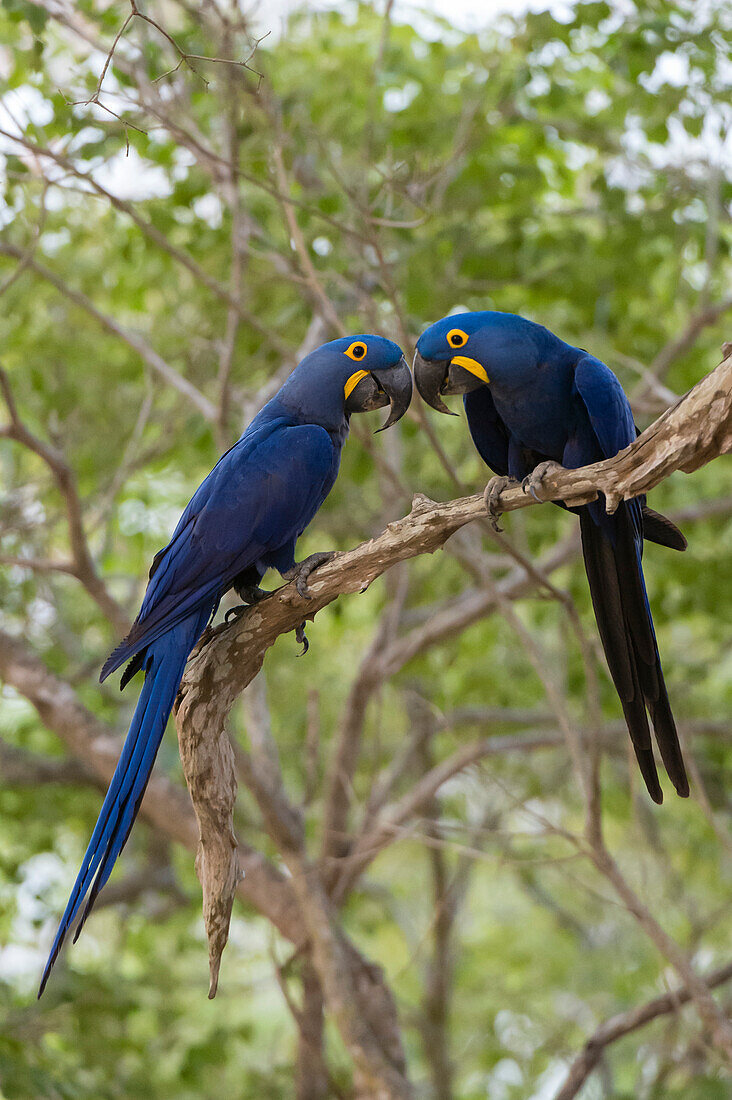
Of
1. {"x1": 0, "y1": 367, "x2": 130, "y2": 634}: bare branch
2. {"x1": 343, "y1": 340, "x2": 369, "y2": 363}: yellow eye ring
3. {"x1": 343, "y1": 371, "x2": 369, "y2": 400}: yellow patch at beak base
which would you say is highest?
{"x1": 0, "y1": 367, "x2": 130, "y2": 634}: bare branch

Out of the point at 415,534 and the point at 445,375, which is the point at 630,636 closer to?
the point at 415,534

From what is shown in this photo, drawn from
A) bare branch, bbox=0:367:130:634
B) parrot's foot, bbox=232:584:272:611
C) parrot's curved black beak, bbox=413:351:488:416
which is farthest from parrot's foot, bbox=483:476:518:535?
bare branch, bbox=0:367:130:634

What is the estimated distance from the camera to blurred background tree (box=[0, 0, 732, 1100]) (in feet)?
11.0

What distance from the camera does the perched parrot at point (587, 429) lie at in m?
2.19

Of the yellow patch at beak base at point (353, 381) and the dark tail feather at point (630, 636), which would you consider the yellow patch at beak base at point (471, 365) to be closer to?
the yellow patch at beak base at point (353, 381)

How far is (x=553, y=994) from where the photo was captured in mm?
6930

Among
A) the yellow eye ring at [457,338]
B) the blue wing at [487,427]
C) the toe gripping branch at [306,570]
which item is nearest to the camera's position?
the toe gripping branch at [306,570]

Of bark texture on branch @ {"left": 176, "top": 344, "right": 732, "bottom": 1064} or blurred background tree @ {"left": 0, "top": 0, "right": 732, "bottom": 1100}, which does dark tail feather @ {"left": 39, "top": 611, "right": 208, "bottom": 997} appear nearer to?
bark texture on branch @ {"left": 176, "top": 344, "right": 732, "bottom": 1064}

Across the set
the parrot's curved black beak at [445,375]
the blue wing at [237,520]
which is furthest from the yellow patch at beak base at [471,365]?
the blue wing at [237,520]

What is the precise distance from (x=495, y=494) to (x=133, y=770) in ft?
3.03

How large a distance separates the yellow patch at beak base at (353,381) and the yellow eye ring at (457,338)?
22cm

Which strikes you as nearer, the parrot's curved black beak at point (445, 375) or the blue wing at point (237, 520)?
the blue wing at point (237, 520)

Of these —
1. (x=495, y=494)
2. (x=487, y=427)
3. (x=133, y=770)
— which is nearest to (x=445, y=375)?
(x=487, y=427)

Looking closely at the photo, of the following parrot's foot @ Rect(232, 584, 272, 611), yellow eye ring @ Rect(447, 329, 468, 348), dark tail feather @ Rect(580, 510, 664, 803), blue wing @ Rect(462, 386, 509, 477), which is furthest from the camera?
blue wing @ Rect(462, 386, 509, 477)
